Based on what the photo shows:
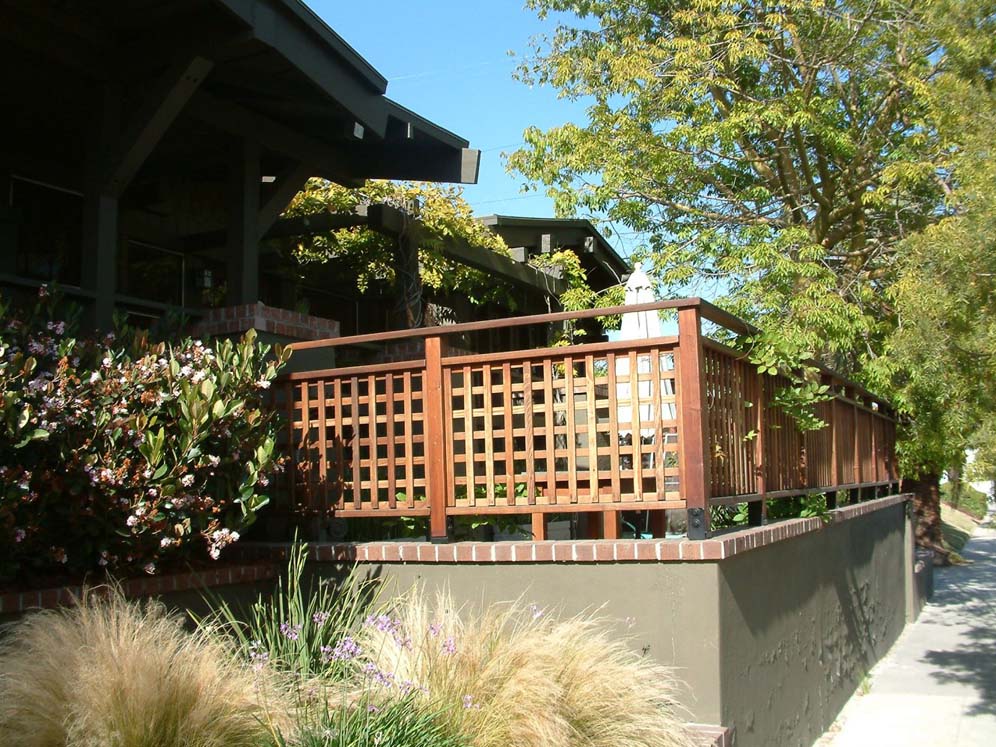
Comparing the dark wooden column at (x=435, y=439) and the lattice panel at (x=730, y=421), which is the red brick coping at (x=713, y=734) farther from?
the dark wooden column at (x=435, y=439)

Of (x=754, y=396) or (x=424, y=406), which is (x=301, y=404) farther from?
(x=754, y=396)

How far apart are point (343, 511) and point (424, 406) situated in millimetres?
887

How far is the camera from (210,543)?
5102 millimetres

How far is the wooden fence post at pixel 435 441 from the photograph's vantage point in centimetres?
558

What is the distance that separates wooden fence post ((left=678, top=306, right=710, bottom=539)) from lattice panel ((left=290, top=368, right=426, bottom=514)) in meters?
1.63

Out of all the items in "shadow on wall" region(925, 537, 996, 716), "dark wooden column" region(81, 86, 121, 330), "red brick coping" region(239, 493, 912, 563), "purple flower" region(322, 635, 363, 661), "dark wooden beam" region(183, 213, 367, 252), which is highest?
"dark wooden beam" region(183, 213, 367, 252)

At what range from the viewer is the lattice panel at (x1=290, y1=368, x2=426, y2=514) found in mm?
5789

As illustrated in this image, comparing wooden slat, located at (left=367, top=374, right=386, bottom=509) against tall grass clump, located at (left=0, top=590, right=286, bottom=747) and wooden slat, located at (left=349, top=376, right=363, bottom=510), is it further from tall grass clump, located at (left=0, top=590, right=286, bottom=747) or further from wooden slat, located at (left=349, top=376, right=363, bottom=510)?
tall grass clump, located at (left=0, top=590, right=286, bottom=747)

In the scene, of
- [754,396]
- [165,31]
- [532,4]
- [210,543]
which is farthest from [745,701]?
[532,4]

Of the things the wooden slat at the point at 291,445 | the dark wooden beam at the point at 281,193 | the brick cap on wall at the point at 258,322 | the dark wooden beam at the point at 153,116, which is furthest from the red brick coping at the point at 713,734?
the dark wooden beam at the point at 281,193

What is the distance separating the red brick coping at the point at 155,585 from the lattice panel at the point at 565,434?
125 cm

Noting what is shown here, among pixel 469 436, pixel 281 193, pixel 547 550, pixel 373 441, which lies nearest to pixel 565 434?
pixel 469 436

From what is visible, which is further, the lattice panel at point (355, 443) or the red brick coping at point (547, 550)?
the lattice panel at point (355, 443)

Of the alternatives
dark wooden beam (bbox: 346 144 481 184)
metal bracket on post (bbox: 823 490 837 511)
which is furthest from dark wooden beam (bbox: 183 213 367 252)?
metal bracket on post (bbox: 823 490 837 511)
